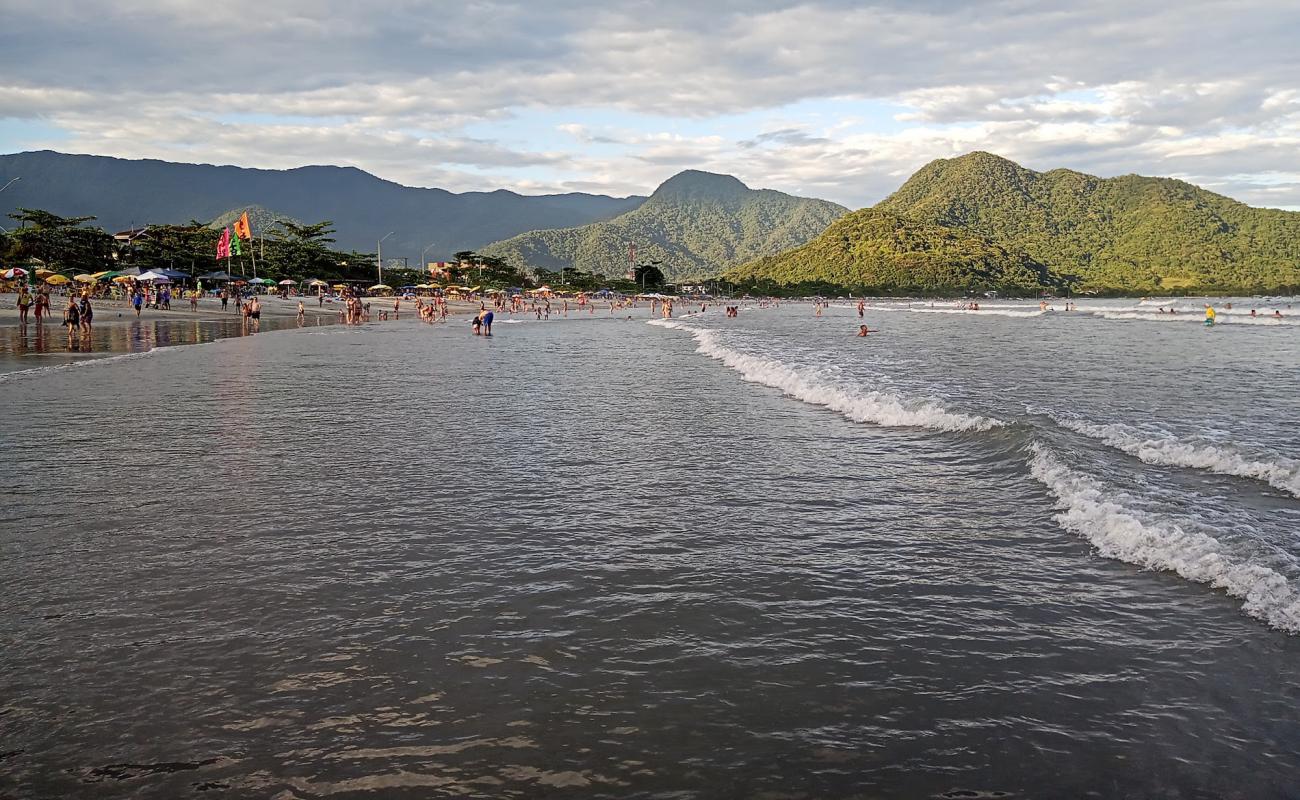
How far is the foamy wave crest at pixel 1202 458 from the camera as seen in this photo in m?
11.5

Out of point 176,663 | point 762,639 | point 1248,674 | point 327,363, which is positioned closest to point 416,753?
point 176,663

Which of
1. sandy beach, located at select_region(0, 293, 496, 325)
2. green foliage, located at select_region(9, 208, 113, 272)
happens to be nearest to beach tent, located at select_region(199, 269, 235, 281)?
sandy beach, located at select_region(0, 293, 496, 325)

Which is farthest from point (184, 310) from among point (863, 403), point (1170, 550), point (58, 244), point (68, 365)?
point (1170, 550)

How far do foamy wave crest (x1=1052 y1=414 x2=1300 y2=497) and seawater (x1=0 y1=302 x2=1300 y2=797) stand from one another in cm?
9

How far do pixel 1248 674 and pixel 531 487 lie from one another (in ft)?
24.5

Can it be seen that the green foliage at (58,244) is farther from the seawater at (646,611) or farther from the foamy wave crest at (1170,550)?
the foamy wave crest at (1170,550)

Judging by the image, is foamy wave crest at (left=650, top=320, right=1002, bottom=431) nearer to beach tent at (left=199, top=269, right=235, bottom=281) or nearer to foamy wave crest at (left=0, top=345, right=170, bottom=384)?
foamy wave crest at (left=0, top=345, right=170, bottom=384)

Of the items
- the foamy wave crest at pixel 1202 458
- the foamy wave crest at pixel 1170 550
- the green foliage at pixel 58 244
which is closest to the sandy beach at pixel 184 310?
the green foliage at pixel 58 244

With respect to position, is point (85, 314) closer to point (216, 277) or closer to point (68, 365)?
point (68, 365)

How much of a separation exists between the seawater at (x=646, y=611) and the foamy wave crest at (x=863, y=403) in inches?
28.3

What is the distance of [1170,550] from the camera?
26.1 ft

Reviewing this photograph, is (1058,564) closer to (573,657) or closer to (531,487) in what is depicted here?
(573,657)

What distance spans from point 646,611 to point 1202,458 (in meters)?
10.1

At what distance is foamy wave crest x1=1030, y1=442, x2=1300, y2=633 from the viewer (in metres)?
6.73
